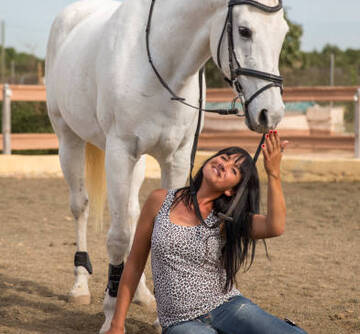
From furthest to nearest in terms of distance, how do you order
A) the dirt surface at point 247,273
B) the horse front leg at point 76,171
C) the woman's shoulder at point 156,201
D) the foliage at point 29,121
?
the foliage at point 29,121 → the horse front leg at point 76,171 → the dirt surface at point 247,273 → the woman's shoulder at point 156,201

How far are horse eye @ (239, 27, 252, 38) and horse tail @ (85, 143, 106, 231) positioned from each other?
213 centimetres

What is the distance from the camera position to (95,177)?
4.90m

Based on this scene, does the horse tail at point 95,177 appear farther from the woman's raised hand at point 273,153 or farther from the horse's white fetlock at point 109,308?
the woman's raised hand at point 273,153

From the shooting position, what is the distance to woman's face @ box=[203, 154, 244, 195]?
108 inches

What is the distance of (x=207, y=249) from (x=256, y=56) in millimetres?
879

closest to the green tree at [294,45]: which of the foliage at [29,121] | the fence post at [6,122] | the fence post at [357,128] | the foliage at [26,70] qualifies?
the foliage at [26,70]

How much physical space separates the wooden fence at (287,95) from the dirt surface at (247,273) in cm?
204

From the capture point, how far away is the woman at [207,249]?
2.70 metres

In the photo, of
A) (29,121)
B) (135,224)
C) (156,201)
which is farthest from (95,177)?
(29,121)

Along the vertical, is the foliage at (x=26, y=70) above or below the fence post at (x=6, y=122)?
above

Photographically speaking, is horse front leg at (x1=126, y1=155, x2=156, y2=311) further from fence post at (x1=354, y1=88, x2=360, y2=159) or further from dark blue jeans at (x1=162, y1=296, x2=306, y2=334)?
fence post at (x1=354, y1=88, x2=360, y2=159)

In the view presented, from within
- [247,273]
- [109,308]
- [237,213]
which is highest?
[237,213]

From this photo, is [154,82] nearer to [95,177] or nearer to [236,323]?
[236,323]

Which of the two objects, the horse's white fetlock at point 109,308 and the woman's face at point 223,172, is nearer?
the woman's face at point 223,172
